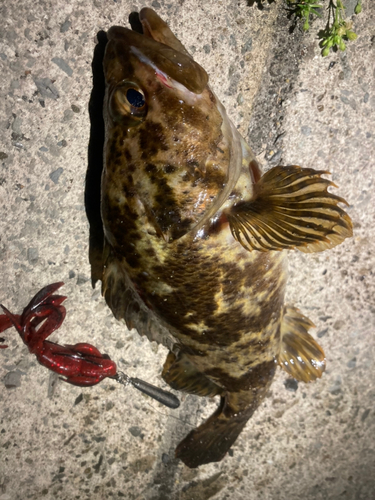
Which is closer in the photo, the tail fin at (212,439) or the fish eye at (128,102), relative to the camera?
the fish eye at (128,102)

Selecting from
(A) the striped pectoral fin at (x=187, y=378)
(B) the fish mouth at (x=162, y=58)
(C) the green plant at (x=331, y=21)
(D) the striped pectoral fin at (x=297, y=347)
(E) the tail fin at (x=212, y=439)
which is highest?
(C) the green plant at (x=331, y=21)

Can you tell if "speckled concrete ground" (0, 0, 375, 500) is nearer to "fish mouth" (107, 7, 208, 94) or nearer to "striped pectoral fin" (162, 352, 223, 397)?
"striped pectoral fin" (162, 352, 223, 397)

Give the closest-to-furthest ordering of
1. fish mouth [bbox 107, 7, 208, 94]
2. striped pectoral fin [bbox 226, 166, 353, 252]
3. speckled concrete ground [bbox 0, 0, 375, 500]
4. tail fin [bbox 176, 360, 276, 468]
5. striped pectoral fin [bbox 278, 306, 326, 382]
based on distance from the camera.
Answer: fish mouth [bbox 107, 7, 208, 94]
striped pectoral fin [bbox 226, 166, 353, 252]
speckled concrete ground [bbox 0, 0, 375, 500]
tail fin [bbox 176, 360, 276, 468]
striped pectoral fin [bbox 278, 306, 326, 382]

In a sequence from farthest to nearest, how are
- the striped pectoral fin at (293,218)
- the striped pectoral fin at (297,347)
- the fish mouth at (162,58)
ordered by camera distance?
the striped pectoral fin at (297,347) → the striped pectoral fin at (293,218) → the fish mouth at (162,58)

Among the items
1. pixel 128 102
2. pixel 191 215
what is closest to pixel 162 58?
pixel 128 102

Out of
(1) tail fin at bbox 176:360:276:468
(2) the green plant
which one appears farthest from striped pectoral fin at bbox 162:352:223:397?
(2) the green plant

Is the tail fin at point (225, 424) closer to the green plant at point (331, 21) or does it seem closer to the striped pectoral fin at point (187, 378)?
the striped pectoral fin at point (187, 378)

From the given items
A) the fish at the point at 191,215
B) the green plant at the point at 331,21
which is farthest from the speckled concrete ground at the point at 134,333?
the fish at the point at 191,215
